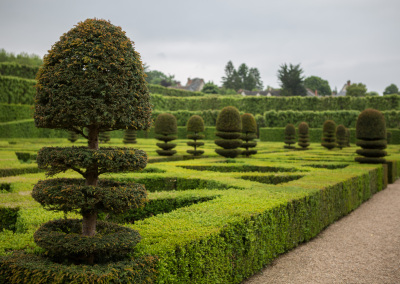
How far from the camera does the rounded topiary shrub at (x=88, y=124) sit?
333 centimetres

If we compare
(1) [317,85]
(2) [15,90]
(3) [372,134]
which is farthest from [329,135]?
(1) [317,85]

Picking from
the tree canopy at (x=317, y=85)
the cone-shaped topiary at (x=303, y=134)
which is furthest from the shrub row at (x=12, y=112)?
the tree canopy at (x=317, y=85)

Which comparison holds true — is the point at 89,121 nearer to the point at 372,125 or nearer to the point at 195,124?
the point at 372,125

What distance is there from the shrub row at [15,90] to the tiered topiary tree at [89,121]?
110 feet

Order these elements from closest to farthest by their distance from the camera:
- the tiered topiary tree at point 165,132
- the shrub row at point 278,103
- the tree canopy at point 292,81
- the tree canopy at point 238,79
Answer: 1. the tiered topiary tree at point 165,132
2. the shrub row at point 278,103
3. the tree canopy at point 292,81
4. the tree canopy at point 238,79

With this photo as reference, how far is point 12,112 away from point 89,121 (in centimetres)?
3333

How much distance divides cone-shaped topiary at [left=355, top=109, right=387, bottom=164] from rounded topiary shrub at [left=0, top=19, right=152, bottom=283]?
39.7ft

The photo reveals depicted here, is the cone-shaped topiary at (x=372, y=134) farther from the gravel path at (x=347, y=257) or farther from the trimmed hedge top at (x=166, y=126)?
the trimmed hedge top at (x=166, y=126)

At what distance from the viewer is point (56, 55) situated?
3602 mm

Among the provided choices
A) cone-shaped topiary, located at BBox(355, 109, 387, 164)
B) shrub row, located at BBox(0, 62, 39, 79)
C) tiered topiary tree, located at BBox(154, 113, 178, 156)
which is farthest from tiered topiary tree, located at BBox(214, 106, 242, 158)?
shrub row, located at BBox(0, 62, 39, 79)

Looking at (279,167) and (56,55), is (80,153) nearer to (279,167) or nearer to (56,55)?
(56,55)

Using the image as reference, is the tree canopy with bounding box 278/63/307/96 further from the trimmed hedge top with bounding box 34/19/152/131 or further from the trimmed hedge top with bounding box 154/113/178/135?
the trimmed hedge top with bounding box 34/19/152/131

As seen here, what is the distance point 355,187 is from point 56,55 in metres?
8.91

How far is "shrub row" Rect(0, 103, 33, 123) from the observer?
105 feet
